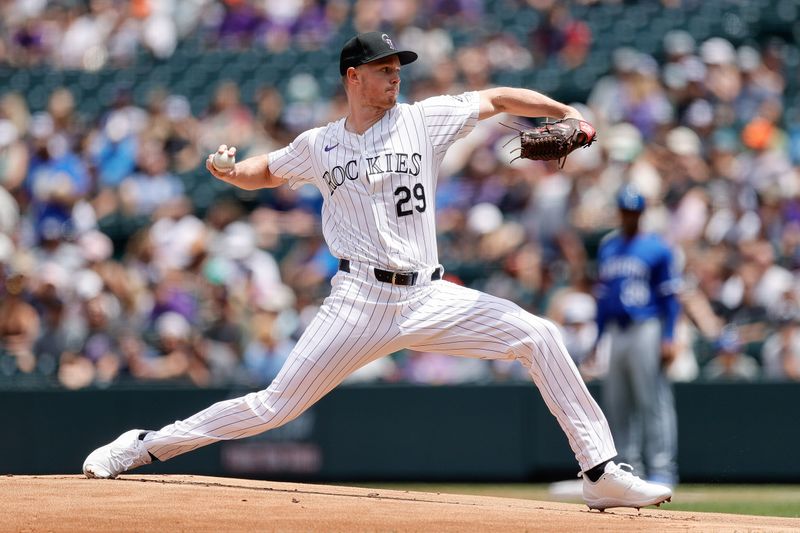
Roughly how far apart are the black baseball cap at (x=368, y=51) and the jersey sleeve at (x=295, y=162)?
1.29 ft

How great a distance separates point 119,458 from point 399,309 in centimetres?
154

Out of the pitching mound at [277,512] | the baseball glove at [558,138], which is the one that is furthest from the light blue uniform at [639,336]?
the baseball glove at [558,138]

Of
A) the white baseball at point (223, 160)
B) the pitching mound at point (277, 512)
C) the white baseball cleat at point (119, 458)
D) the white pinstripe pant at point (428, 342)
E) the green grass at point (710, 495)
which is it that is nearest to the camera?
the pitching mound at point (277, 512)

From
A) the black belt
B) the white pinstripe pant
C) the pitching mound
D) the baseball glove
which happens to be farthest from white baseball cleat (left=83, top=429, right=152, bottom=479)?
the baseball glove

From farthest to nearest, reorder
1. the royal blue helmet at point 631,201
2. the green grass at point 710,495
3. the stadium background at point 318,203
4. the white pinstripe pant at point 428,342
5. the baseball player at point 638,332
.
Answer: the stadium background at point 318,203 → the royal blue helmet at point 631,201 → the baseball player at point 638,332 → the green grass at point 710,495 → the white pinstripe pant at point 428,342

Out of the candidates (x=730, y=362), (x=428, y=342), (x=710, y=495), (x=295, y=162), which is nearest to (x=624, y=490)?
(x=428, y=342)

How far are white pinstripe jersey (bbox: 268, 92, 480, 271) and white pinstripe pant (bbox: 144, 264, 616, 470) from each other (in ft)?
0.43

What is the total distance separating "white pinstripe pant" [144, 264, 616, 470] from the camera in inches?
232

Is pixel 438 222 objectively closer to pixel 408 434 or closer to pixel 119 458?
pixel 408 434

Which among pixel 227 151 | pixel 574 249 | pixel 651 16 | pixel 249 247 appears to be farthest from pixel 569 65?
pixel 227 151

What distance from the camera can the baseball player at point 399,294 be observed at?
19.4 ft

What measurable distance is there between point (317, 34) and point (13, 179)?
3506 mm

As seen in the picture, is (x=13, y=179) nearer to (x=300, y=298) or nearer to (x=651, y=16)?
(x=300, y=298)

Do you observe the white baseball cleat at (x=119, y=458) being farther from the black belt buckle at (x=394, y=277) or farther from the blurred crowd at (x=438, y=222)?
the blurred crowd at (x=438, y=222)
